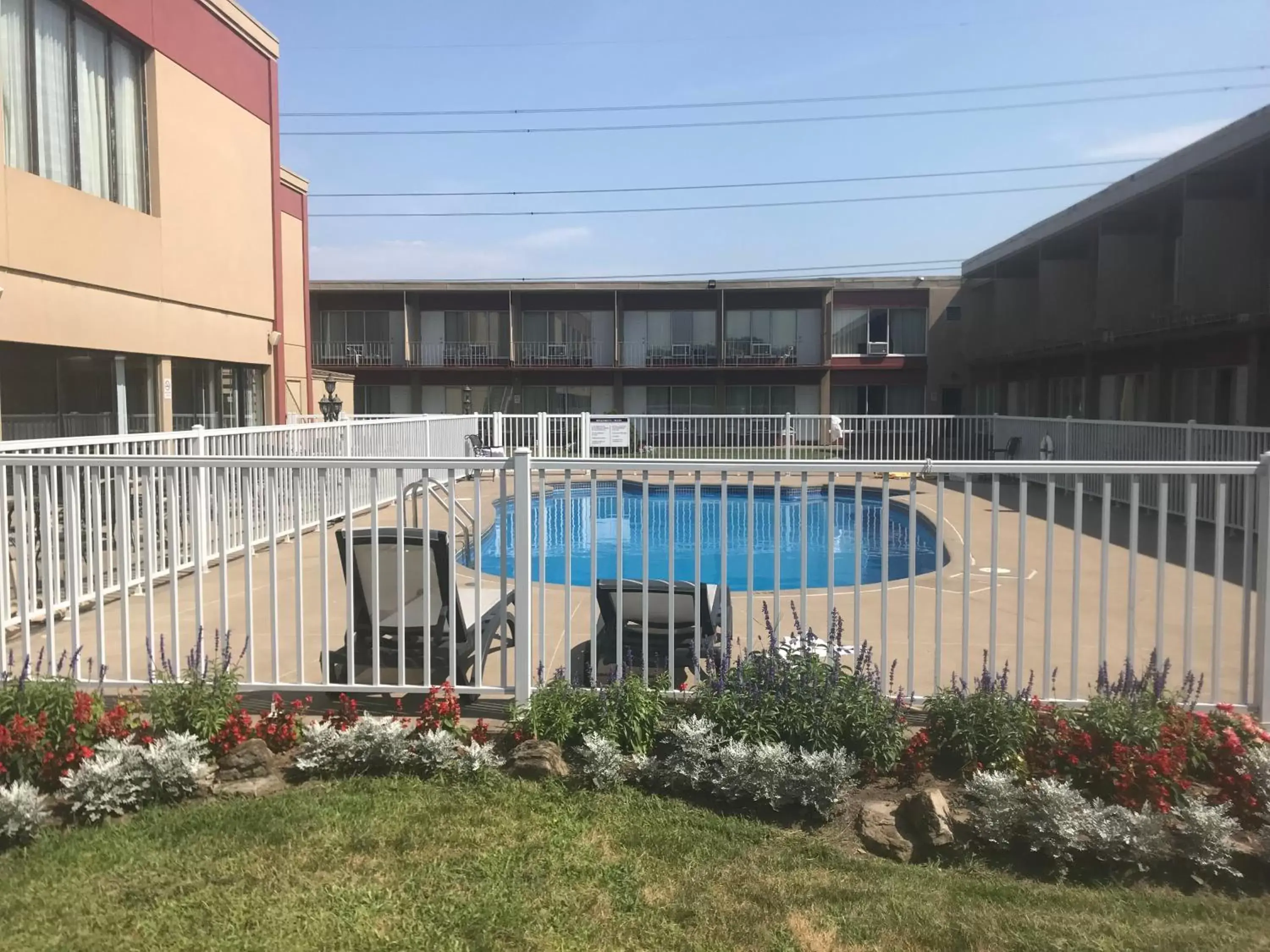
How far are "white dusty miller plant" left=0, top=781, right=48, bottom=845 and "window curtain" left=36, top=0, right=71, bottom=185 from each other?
25.4 ft

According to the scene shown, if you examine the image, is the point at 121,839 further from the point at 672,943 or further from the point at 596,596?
the point at 596,596

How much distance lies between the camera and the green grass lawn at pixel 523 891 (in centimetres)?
273

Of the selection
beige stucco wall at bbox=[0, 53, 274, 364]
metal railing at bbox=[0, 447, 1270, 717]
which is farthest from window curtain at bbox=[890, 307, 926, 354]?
metal railing at bbox=[0, 447, 1270, 717]

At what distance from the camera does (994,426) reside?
20625 millimetres

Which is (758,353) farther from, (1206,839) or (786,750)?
(1206,839)

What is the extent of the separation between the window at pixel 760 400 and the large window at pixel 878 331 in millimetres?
2319

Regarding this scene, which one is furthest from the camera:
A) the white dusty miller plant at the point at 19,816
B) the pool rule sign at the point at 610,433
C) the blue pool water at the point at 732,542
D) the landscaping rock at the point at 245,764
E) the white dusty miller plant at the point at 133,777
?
the pool rule sign at the point at 610,433

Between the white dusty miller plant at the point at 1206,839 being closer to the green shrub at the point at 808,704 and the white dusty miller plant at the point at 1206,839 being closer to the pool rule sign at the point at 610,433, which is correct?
the green shrub at the point at 808,704

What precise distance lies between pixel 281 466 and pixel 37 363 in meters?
6.52

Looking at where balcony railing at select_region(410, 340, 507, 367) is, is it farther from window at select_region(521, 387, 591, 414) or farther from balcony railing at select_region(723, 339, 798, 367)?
balcony railing at select_region(723, 339, 798, 367)

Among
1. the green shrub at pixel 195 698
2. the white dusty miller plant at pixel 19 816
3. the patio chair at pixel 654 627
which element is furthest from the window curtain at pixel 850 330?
the white dusty miller plant at pixel 19 816

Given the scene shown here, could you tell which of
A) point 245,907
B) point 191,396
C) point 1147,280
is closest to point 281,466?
point 245,907

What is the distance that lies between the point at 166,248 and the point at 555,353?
72.4 ft

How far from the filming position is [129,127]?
1032cm
